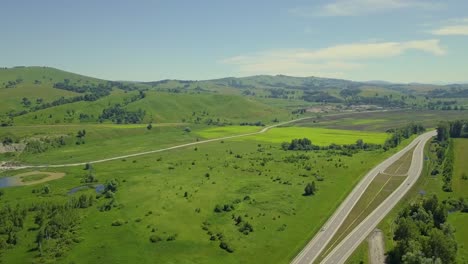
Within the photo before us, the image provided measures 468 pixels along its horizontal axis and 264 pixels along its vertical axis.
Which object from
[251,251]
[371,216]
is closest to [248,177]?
[371,216]

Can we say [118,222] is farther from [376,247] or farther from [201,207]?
[376,247]

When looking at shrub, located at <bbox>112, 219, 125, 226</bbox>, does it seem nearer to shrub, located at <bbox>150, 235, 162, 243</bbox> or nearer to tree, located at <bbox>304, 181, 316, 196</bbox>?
shrub, located at <bbox>150, 235, 162, 243</bbox>

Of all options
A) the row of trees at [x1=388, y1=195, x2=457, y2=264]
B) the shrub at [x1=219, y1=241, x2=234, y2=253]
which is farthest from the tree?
the shrub at [x1=219, y1=241, x2=234, y2=253]

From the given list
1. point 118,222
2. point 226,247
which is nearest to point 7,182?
point 118,222

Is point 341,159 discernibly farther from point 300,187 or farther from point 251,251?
point 251,251

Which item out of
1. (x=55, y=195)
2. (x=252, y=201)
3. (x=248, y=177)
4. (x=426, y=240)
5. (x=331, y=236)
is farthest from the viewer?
(x=248, y=177)

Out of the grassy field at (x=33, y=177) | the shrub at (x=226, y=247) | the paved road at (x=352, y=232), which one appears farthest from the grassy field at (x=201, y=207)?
the grassy field at (x=33, y=177)
